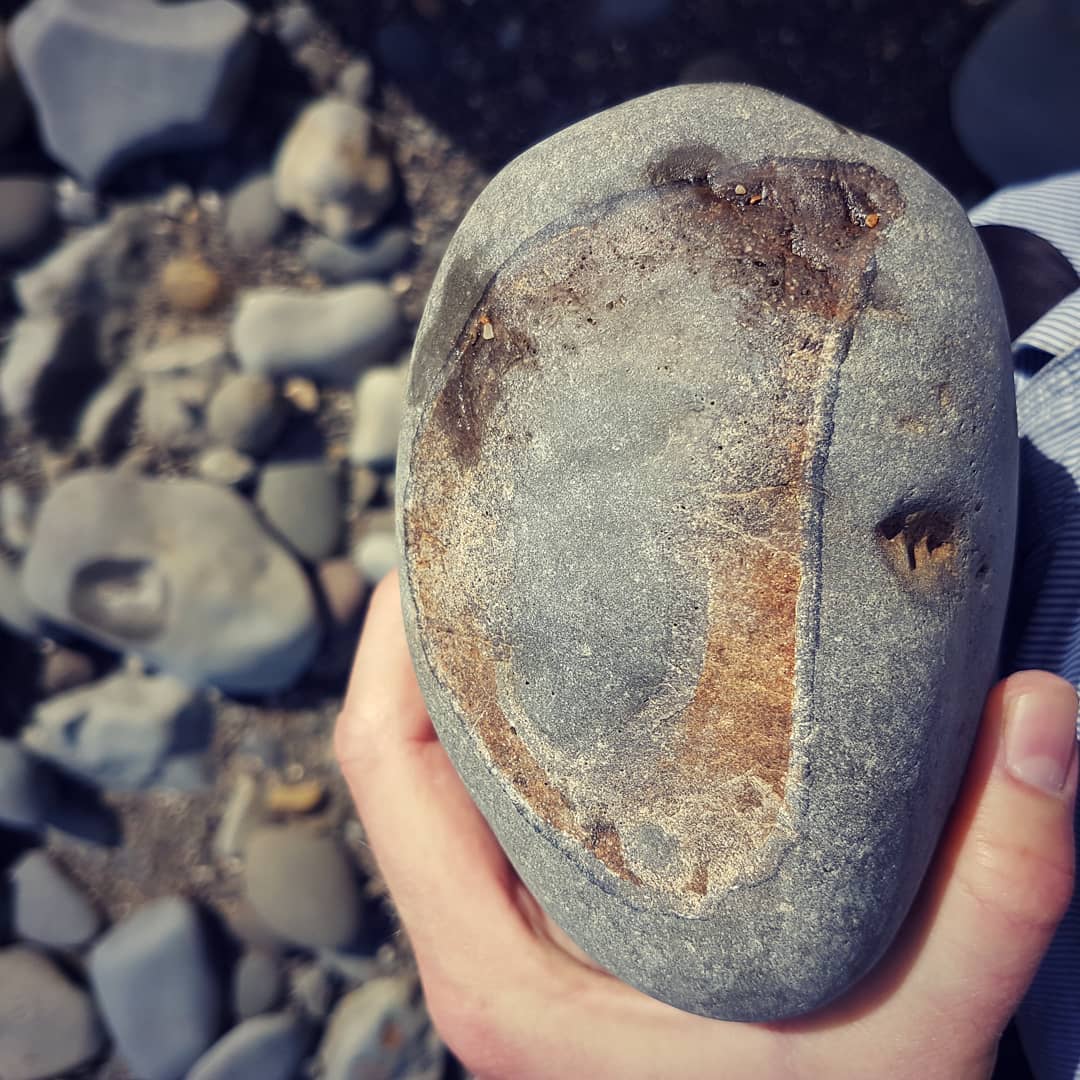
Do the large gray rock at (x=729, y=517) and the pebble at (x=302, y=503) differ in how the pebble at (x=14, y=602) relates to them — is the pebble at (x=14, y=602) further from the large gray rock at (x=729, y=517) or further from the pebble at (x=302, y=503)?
the large gray rock at (x=729, y=517)

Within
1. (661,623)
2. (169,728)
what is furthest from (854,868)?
(169,728)

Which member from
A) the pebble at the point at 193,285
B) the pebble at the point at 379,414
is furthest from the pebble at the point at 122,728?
the pebble at the point at 193,285

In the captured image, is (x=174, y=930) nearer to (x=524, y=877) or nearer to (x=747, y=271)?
(x=524, y=877)

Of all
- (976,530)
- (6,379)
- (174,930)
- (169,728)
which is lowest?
(174,930)

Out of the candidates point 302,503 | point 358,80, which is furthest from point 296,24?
point 302,503

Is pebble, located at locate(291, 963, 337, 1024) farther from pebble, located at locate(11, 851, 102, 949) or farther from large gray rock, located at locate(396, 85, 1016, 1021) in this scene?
large gray rock, located at locate(396, 85, 1016, 1021)

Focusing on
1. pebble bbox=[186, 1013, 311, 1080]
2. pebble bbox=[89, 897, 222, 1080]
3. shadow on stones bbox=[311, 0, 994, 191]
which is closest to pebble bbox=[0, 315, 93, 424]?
shadow on stones bbox=[311, 0, 994, 191]
